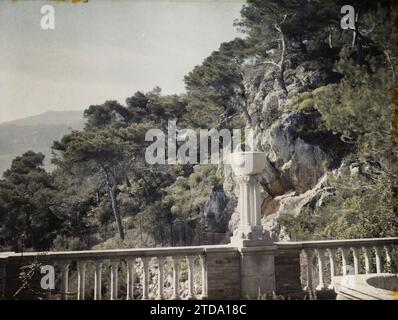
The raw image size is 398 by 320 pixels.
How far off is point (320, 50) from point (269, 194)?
21.9ft

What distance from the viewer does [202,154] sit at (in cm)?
2038

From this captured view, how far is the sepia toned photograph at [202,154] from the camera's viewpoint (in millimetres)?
4969

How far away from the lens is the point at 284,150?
15148mm

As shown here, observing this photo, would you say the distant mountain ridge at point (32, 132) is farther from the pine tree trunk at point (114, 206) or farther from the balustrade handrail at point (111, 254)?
the balustrade handrail at point (111, 254)

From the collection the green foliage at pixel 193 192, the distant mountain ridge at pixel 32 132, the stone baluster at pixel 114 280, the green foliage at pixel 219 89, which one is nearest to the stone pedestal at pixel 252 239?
the stone baluster at pixel 114 280

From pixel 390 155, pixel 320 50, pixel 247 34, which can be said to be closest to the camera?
pixel 390 155

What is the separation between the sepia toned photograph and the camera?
16.3ft

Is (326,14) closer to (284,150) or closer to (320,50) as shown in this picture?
(320,50)

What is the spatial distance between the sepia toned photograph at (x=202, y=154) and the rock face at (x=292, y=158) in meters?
0.06

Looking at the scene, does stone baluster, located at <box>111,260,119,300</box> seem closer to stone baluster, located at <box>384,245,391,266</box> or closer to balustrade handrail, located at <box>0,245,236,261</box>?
balustrade handrail, located at <box>0,245,236,261</box>
